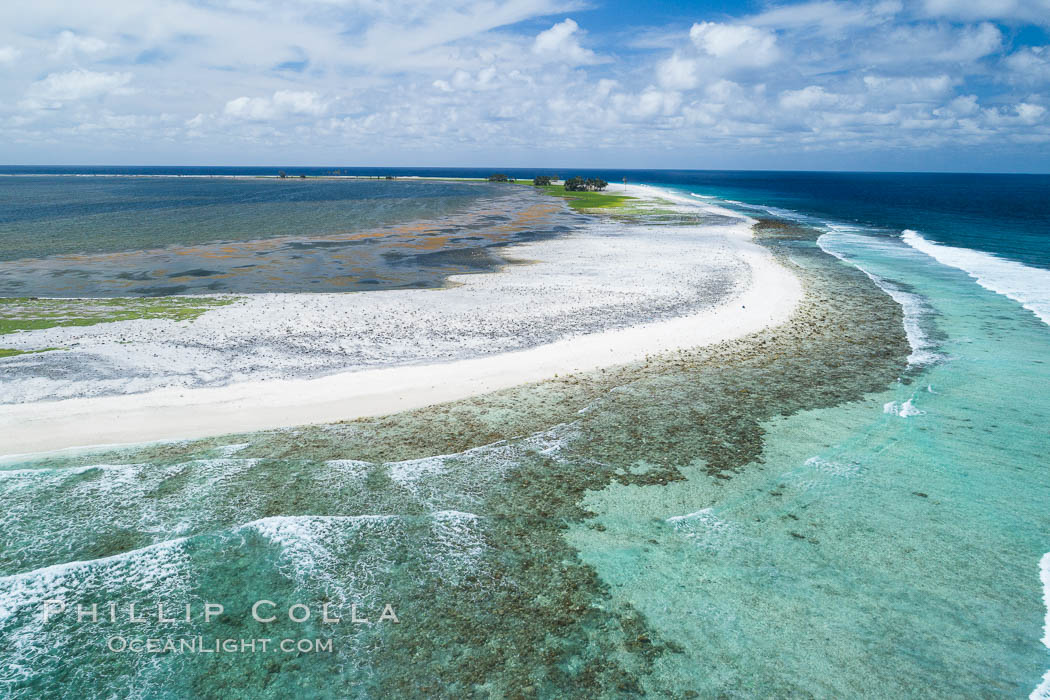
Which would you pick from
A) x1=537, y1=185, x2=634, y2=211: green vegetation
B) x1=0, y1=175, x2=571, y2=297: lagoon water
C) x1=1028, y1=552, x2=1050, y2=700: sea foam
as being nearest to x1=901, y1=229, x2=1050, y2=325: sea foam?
x1=1028, y1=552, x2=1050, y2=700: sea foam

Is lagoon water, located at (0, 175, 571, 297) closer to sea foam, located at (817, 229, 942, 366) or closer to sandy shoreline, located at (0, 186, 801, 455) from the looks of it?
sandy shoreline, located at (0, 186, 801, 455)

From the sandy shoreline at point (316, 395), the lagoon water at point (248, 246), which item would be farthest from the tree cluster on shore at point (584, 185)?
the sandy shoreline at point (316, 395)

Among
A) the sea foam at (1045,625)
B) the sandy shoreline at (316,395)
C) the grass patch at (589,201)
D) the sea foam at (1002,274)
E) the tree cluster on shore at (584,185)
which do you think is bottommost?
the sea foam at (1045,625)

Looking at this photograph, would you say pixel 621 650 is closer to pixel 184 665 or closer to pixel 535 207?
pixel 184 665

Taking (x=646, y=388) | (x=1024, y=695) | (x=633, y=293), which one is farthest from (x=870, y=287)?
(x=1024, y=695)

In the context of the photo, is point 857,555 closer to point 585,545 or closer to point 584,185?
point 585,545

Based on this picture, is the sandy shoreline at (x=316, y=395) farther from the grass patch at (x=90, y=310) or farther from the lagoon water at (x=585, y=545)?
the grass patch at (x=90, y=310)

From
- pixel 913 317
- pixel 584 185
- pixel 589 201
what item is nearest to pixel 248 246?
pixel 913 317
